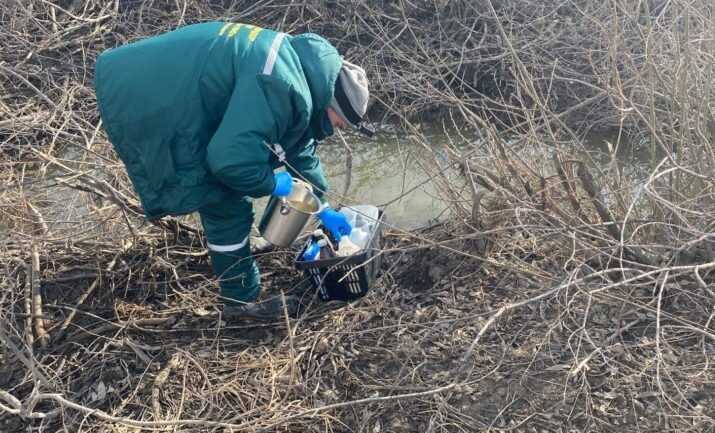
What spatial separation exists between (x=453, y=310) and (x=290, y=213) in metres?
0.95

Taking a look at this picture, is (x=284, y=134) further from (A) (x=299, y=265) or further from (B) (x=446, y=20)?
(B) (x=446, y=20)

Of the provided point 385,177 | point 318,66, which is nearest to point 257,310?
point 318,66

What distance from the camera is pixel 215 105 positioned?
109 inches

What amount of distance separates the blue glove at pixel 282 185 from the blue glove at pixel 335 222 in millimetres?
234

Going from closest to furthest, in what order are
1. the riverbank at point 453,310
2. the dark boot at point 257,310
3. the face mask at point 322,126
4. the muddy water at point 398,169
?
the riverbank at point 453,310 → the face mask at point 322,126 → the dark boot at point 257,310 → the muddy water at point 398,169

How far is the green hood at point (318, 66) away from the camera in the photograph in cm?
275

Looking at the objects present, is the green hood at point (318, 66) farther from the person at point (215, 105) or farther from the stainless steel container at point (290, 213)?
the stainless steel container at point (290, 213)

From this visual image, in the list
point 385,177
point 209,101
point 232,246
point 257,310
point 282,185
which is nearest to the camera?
point 209,101

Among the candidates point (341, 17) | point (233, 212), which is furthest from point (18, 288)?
point (341, 17)

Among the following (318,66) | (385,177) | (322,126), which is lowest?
(385,177)

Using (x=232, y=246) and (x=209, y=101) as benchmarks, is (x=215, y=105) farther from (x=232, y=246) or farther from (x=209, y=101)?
(x=232, y=246)

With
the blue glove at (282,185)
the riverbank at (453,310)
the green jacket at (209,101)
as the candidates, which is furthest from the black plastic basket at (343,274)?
the green jacket at (209,101)

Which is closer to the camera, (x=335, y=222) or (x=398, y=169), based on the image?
(x=335, y=222)

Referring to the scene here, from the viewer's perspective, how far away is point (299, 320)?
10.3ft
